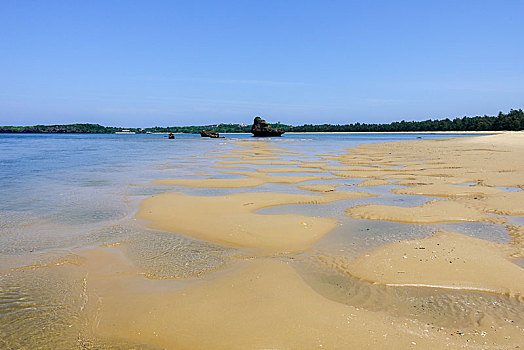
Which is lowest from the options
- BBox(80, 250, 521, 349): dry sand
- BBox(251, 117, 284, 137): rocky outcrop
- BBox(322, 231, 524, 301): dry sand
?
BBox(80, 250, 521, 349): dry sand

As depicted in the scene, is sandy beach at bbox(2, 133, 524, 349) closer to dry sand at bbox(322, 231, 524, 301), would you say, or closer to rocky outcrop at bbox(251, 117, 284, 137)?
dry sand at bbox(322, 231, 524, 301)

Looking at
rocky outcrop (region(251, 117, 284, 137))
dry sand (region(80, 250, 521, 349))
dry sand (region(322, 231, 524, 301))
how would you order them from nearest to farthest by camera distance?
dry sand (region(80, 250, 521, 349))
dry sand (region(322, 231, 524, 301))
rocky outcrop (region(251, 117, 284, 137))

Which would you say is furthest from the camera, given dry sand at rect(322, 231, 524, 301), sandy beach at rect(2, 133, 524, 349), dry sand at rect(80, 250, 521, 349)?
dry sand at rect(322, 231, 524, 301)

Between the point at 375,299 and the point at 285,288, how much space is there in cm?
115

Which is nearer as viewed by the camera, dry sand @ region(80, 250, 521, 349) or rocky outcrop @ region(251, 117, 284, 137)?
dry sand @ region(80, 250, 521, 349)

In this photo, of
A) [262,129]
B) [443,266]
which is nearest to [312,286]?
[443,266]

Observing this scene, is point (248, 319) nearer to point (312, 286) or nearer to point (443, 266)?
point (312, 286)

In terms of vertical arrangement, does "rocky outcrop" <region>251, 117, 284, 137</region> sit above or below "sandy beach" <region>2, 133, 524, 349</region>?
above

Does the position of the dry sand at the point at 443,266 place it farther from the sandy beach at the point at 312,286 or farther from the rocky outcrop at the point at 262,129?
the rocky outcrop at the point at 262,129

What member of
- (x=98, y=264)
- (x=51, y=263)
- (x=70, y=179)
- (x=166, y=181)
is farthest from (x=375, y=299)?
(x=70, y=179)

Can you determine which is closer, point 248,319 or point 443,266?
point 248,319

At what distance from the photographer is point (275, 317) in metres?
3.67

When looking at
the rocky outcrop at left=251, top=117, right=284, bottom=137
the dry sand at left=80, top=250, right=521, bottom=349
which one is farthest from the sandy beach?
the rocky outcrop at left=251, top=117, right=284, bottom=137

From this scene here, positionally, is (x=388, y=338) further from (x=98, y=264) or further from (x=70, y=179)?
(x=70, y=179)
